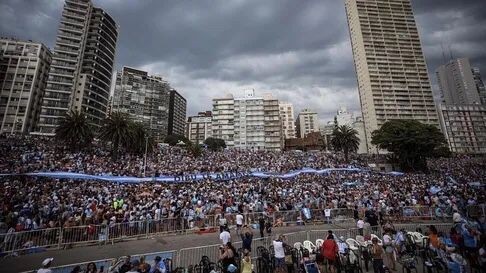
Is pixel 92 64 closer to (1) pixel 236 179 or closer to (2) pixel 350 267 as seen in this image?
(1) pixel 236 179

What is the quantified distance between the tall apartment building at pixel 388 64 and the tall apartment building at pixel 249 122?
4032cm

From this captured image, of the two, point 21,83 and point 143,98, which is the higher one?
point 143,98

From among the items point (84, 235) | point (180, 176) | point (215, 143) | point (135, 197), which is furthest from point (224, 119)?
point (84, 235)

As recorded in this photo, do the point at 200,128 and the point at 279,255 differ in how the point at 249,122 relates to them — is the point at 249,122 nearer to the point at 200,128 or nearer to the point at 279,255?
the point at 200,128

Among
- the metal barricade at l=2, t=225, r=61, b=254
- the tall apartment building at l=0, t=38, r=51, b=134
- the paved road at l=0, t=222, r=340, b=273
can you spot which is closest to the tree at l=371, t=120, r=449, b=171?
the paved road at l=0, t=222, r=340, b=273

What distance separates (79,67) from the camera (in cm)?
7988

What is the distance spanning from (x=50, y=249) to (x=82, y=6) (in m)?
97.0

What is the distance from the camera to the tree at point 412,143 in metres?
50.3

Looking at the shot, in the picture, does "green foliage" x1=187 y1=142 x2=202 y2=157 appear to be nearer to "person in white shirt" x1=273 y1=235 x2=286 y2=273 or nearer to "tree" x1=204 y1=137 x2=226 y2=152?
"person in white shirt" x1=273 y1=235 x2=286 y2=273

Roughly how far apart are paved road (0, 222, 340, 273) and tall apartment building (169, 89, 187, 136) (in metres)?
132

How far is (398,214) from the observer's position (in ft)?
58.5

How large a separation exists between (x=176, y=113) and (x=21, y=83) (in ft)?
268

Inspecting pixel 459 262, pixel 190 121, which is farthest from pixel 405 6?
pixel 459 262

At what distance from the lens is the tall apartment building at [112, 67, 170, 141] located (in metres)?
110
